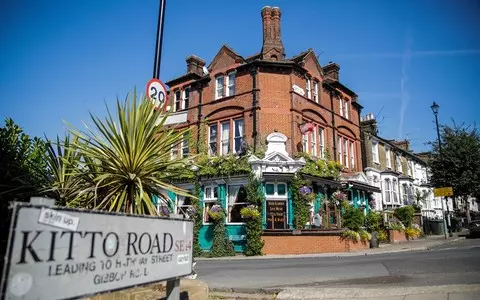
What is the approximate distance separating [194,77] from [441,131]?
23.0 meters

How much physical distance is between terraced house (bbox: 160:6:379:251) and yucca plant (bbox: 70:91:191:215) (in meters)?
11.7

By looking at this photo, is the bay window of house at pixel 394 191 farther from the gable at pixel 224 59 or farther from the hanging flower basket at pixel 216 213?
the hanging flower basket at pixel 216 213

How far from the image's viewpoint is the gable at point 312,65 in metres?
22.6

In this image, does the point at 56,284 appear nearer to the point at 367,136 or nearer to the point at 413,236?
the point at 413,236

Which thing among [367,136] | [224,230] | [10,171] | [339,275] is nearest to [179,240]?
[10,171]

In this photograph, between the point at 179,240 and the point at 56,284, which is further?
the point at 179,240

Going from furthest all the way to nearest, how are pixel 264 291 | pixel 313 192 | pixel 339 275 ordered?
pixel 313 192 < pixel 339 275 < pixel 264 291

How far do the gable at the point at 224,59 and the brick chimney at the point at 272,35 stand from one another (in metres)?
1.83

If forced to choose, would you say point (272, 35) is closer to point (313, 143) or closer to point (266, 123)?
point (266, 123)

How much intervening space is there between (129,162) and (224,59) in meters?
17.8

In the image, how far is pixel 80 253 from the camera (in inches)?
101

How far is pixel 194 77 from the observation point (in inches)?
945

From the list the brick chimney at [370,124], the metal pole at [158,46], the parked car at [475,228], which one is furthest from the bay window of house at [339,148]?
the metal pole at [158,46]

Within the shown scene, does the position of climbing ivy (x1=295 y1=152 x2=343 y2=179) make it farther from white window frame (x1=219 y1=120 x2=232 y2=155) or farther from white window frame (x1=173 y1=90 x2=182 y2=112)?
white window frame (x1=173 y1=90 x2=182 y2=112)
